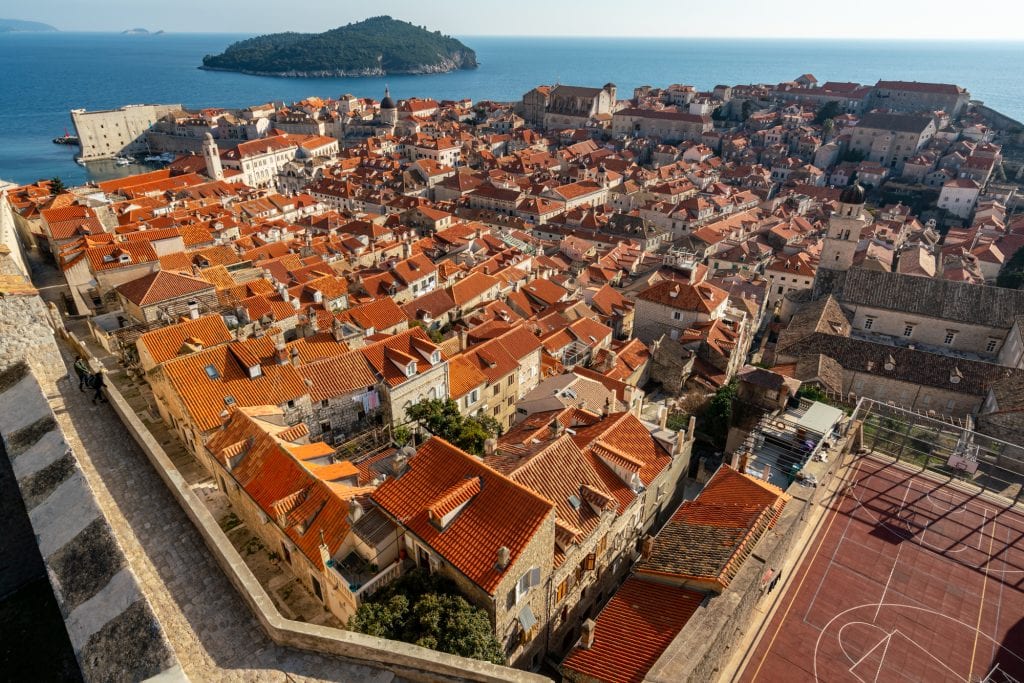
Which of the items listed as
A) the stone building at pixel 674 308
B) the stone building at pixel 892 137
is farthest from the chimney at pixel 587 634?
the stone building at pixel 892 137

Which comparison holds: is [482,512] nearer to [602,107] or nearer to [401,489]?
[401,489]

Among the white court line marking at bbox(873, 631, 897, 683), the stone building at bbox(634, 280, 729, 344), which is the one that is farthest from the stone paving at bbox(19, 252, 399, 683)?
the stone building at bbox(634, 280, 729, 344)

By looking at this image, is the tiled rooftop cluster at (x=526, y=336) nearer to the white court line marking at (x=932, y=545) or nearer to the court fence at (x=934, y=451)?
the white court line marking at (x=932, y=545)

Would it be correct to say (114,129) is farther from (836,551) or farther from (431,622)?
(836,551)

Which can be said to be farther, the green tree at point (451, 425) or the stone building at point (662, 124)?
the stone building at point (662, 124)

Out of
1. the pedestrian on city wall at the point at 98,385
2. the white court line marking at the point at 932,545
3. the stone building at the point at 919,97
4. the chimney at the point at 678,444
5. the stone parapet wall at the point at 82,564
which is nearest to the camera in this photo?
the stone parapet wall at the point at 82,564

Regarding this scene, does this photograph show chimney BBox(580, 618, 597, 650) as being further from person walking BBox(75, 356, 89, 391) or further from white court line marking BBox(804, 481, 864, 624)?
person walking BBox(75, 356, 89, 391)

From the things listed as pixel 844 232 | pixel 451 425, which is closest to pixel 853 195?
pixel 844 232

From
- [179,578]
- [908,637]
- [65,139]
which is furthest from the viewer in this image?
[65,139]
